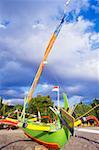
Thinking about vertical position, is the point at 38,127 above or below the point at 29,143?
above

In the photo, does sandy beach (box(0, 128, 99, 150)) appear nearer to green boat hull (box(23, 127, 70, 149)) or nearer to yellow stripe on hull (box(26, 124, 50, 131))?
green boat hull (box(23, 127, 70, 149))

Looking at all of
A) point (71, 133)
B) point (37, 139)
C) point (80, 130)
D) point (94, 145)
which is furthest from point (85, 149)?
point (80, 130)

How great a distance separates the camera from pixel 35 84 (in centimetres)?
3950

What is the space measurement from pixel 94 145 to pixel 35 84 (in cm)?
1008

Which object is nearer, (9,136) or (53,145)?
(53,145)

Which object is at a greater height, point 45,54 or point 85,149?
point 45,54

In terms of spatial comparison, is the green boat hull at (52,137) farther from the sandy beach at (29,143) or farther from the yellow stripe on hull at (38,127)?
the sandy beach at (29,143)

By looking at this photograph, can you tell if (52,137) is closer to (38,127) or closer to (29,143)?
(38,127)

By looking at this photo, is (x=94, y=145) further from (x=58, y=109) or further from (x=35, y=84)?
(x=58, y=109)

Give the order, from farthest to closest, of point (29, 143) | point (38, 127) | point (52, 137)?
point (29, 143)
point (38, 127)
point (52, 137)

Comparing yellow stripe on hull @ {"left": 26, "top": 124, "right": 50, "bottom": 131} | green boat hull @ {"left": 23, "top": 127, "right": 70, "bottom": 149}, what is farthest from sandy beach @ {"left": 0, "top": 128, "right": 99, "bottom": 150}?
yellow stripe on hull @ {"left": 26, "top": 124, "right": 50, "bottom": 131}

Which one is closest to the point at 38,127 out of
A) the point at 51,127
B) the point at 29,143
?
the point at 51,127

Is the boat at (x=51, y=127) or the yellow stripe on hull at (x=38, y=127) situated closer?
the boat at (x=51, y=127)

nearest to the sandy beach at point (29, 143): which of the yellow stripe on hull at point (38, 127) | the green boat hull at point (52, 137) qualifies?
the green boat hull at point (52, 137)
